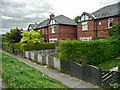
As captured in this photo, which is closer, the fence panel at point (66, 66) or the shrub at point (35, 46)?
the fence panel at point (66, 66)

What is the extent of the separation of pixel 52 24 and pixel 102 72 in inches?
777

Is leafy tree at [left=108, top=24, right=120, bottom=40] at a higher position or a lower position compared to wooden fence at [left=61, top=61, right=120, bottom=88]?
higher

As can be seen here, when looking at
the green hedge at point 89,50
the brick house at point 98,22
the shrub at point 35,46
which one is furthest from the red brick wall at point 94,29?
the shrub at point 35,46

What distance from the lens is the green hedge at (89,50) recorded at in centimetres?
867

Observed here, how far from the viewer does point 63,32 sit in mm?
23188

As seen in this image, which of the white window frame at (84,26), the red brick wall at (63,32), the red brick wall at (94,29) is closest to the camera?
the red brick wall at (94,29)

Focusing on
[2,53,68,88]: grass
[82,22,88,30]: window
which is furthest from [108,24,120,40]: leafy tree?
[2,53,68,88]: grass

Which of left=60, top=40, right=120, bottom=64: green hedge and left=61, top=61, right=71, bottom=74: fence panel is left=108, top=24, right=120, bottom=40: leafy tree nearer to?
left=60, top=40, right=120, bottom=64: green hedge

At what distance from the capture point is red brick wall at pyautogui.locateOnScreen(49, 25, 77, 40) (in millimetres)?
22672

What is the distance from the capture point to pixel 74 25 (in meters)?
24.8

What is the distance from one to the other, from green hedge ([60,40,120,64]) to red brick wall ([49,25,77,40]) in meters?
12.2

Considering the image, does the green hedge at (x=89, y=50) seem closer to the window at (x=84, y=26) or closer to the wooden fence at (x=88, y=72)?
the wooden fence at (x=88, y=72)

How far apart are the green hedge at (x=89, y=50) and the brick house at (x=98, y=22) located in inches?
171

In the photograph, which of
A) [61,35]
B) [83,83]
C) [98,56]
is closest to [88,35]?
[61,35]
